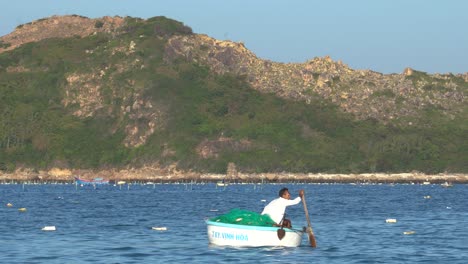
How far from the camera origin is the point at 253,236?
174ft

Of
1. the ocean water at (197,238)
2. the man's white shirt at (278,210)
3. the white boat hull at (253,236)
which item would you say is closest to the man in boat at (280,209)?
the man's white shirt at (278,210)

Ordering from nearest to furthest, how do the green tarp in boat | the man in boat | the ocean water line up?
1. the ocean water
2. the man in boat
3. the green tarp in boat

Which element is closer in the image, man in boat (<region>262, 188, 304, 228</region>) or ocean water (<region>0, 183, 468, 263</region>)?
ocean water (<region>0, 183, 468, 263</region>)

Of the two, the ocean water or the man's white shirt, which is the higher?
the man's white shirt

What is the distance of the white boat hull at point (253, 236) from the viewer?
53000 millimetres

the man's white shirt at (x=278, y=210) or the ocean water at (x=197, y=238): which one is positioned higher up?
the man's white shirt at (x=278, y=210)

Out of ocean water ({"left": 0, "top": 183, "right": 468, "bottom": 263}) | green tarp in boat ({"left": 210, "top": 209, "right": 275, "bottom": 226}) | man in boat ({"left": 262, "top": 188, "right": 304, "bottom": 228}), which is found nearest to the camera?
ocean water ({"left": 0, "top": 183, "right": 468, "bottom": 263})

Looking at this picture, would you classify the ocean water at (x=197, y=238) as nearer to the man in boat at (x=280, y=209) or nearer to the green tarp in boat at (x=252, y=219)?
the green tarp in boat at (x=252, y=219)

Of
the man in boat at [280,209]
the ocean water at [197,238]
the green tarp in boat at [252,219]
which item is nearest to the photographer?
the ocean water at [197,238]

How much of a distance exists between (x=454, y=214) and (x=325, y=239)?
121ft

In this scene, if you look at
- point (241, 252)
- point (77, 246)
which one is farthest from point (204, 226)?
point (241, 252)

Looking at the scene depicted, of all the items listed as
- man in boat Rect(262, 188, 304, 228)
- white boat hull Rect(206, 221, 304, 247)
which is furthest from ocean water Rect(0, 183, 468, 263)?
man in boat Rect(262, 188, 304, 228)

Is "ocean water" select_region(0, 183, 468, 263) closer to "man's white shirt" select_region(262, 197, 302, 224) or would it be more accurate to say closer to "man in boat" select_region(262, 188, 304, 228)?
"man in boat" select_region(262, 188, 304, 228)

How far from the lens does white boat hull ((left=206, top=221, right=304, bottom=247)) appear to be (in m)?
53.0
